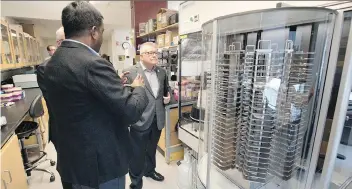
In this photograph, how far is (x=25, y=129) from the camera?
2092 mm

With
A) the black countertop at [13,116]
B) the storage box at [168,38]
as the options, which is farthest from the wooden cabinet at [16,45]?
the storage box at [168,38]

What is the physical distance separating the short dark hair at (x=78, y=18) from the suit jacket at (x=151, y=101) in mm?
865

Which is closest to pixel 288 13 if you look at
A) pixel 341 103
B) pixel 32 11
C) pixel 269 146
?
pixel 341 103

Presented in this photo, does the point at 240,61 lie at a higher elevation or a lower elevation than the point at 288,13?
lower

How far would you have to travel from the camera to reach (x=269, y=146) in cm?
78

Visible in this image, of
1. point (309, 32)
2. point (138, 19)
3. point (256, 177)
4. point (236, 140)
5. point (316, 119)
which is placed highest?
point (138, 19)

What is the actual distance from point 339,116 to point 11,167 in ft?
6.53

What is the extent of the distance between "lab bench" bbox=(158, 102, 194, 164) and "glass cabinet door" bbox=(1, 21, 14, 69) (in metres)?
2.12

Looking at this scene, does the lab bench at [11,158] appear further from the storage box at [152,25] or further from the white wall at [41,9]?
the white wall at [41,9]

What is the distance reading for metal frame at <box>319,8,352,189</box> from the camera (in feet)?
2.20

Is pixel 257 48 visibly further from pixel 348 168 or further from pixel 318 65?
pixel 348 168

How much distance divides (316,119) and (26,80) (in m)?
4.30

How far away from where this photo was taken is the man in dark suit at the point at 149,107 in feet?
6.01

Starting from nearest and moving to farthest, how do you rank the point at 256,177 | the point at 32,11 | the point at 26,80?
the point at 256,177
the point at 26,80
the point at 32,11
